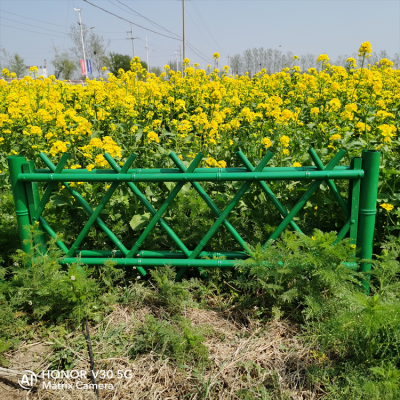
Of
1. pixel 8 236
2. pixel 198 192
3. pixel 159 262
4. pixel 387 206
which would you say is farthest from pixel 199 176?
pixel 8 236

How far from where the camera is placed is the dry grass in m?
1.78

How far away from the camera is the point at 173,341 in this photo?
1934 millimetres

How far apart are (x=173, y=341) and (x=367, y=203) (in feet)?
4.50

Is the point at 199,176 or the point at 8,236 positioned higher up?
the point at 199,176

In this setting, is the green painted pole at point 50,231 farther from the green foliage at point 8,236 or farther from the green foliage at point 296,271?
the green foliage at point 296,271

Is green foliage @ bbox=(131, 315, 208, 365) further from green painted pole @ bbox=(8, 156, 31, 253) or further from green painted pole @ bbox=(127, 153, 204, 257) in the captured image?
green painted pole @ bbox=(8, 156, 31, 253)

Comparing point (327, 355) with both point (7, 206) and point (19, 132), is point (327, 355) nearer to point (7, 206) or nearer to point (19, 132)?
point (7, 206)

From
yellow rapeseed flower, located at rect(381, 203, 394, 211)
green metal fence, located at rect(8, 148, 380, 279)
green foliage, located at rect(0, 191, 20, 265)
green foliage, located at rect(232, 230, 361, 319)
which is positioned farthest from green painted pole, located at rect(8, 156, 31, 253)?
yellow rapeseed flower, located at rect(381, 203, 394, 211)

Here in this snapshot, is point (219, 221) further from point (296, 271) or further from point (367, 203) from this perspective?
point (367, 203)

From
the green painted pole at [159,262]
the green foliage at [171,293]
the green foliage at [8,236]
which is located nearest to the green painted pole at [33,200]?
the green painted pole at [159,262]

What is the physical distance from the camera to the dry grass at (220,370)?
1.78m

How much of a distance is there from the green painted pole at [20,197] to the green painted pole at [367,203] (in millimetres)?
2035

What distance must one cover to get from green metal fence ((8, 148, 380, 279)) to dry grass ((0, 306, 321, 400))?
467 mm

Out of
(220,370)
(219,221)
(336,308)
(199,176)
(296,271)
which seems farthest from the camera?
(219,221)
